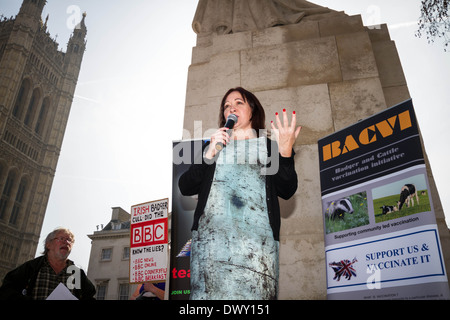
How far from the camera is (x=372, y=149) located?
314 centimetres

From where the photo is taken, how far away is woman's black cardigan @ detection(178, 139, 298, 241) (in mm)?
3353

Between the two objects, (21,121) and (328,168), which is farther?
Answer: (21,121)

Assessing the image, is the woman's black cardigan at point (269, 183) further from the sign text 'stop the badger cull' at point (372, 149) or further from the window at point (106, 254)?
the window at point (106, 254)

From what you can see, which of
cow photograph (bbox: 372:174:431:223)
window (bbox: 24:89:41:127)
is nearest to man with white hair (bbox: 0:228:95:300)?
cow photograph (bbox: 372:174:431:223)

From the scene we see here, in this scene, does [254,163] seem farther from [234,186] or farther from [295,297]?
[295,297]

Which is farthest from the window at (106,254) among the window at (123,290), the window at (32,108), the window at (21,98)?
the window at (32,108)

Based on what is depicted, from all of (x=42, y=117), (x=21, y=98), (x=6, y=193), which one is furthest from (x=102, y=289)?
(x=42, y=117)

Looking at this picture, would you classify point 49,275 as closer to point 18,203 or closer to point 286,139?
point 286,139

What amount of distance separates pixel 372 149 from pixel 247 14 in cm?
405

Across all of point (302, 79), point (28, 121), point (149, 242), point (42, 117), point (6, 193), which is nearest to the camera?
point (149, 242)

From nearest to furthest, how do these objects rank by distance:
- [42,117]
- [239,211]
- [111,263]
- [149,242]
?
[239,211], [149,242], [111,263], [42,117]

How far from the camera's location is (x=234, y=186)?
3346 mm

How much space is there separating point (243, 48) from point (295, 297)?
154 inches
